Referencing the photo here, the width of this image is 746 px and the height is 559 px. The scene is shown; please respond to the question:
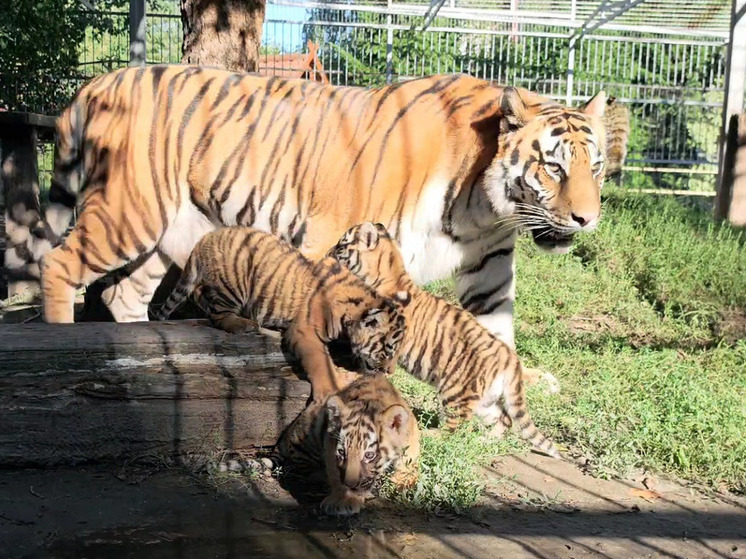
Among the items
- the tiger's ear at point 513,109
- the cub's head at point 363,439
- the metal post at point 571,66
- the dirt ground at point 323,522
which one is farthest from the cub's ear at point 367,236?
the metal post at point 571,66

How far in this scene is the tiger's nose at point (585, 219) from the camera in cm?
393

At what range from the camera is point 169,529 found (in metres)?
3.06

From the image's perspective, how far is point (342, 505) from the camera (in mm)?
3199

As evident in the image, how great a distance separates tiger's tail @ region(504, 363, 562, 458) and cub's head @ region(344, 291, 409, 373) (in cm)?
57

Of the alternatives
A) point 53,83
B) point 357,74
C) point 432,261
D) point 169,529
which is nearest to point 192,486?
point 169,529

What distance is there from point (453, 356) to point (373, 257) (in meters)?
0.56

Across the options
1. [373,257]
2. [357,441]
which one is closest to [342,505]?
[357,441]

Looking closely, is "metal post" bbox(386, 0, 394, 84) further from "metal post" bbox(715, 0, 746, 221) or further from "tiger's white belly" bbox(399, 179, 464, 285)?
"tiger's white belly" bbox(399, 179, 464, 285)

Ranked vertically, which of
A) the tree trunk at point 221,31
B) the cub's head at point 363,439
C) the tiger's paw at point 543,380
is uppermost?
the tree trunk at point 221,31

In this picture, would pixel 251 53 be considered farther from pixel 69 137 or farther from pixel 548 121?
pixel 548 121

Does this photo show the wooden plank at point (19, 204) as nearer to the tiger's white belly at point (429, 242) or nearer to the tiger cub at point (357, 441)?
the tiger's white belly at point (429, 242)

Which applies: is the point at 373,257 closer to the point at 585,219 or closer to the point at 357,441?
the point at 585,219

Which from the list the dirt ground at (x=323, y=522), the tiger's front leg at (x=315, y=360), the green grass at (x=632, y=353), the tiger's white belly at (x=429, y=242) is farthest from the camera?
the tiger's white belly at (x=429, y=242)

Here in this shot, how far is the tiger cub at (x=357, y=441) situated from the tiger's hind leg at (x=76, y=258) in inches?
57.2
